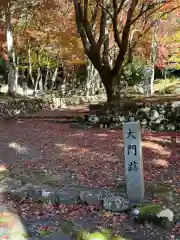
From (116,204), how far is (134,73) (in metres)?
32.5

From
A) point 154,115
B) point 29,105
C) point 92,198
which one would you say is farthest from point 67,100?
point 92,198

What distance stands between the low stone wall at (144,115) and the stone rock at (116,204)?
23.3ft

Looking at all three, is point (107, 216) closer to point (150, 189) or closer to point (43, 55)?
point (150, 189)

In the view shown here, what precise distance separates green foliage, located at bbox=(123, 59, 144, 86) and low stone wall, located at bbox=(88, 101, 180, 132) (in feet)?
77.3

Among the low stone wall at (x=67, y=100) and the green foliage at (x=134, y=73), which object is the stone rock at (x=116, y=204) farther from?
the green foliage at (x=134, y=73)

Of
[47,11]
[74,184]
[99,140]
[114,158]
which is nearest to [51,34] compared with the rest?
[47,11]

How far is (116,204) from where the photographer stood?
5.17 meters

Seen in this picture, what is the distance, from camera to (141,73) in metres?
36.7

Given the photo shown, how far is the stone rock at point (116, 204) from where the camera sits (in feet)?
16.8

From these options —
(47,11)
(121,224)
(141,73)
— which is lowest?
(121,224)

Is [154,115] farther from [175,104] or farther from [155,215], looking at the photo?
[155,215]

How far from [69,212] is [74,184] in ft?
3.30

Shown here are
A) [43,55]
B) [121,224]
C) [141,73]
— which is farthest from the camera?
[141,73]

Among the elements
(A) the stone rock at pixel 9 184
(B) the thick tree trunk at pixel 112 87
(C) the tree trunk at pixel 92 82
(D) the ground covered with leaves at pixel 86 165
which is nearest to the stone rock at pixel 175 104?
(D) the ground covered with leaves at pixel 86 165
